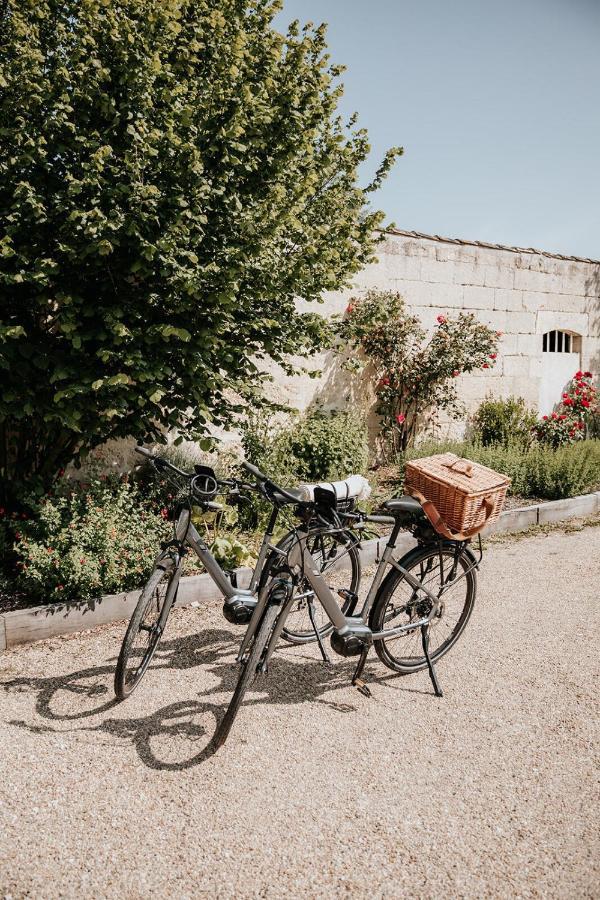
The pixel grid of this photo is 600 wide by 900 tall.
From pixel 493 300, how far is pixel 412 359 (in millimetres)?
2212

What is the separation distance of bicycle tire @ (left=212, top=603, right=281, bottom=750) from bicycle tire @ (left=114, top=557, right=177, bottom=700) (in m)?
0.56

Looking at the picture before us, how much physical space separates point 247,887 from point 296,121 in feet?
14.4

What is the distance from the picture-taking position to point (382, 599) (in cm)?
338

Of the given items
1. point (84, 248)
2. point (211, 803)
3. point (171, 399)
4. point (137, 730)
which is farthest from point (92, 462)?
point (211, 803)

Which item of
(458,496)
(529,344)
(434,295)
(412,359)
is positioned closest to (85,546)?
(458,496)

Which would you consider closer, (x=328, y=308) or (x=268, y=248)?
(x=268, y=248)

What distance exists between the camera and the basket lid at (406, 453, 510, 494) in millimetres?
3303

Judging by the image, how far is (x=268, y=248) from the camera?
4.28 metres

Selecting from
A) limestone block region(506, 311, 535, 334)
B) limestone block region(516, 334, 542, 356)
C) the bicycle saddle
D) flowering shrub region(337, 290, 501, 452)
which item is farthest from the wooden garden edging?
limestone block region(516, 334, 542, 356)

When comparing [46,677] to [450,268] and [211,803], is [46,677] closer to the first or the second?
[211,803]

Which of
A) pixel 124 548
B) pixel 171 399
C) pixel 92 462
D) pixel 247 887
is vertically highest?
pixel 171 399

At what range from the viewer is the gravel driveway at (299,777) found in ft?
7.14

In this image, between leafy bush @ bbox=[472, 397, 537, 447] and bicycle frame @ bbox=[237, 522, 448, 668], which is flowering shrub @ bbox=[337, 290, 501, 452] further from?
bicycle frame @ bbox=[237, 522, 448, 668]

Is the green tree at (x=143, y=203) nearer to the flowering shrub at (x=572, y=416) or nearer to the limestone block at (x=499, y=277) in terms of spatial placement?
the limestone block at (x=499, y=277)
